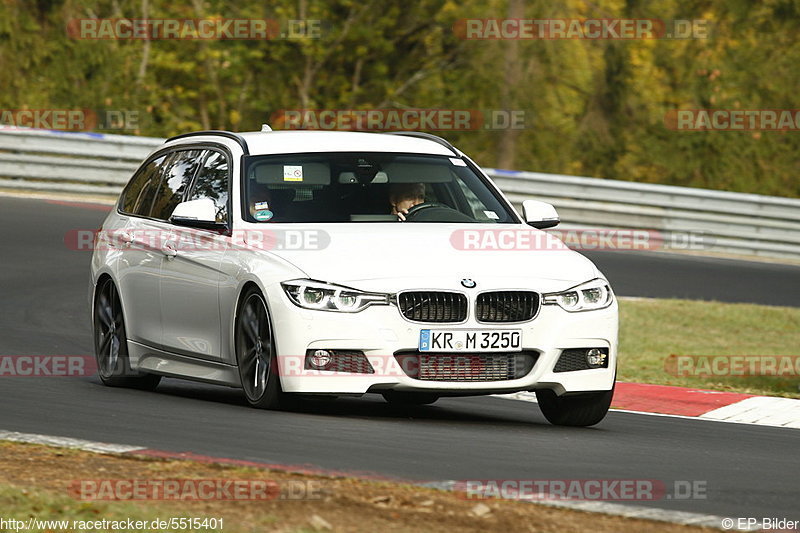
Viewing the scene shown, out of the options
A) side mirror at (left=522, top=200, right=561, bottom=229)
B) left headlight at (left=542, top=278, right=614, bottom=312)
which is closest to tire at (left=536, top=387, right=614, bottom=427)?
left headlight at (left=542, top=278, right=614, bottom=312)

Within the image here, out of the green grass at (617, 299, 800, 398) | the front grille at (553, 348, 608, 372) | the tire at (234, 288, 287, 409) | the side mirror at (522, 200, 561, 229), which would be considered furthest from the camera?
the green grass at (617, 299, 800, 398)

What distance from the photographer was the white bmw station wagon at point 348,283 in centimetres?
863

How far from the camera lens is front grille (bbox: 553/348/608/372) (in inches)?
352

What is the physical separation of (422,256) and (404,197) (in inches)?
44.8

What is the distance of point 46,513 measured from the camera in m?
5.83

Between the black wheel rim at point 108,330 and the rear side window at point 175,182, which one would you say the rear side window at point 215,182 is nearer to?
the rear side window at point 175,182

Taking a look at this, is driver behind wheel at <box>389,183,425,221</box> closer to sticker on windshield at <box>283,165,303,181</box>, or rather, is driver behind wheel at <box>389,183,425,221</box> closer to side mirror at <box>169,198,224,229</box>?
sticker on windshield at <box>283,165,303,181</box>

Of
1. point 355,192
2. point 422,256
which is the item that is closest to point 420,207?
point 355,192

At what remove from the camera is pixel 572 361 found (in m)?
9.00

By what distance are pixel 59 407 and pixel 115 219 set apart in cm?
252

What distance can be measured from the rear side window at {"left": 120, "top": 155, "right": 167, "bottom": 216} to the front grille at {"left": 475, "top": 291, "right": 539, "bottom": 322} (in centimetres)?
311

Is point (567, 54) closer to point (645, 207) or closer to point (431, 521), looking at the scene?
point (645, 207)

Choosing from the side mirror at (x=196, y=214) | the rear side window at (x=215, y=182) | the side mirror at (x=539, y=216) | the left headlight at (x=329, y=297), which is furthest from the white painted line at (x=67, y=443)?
the side mirror at (x=539, y=216)

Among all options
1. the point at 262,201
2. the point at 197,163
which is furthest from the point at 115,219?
the point at 262,201
